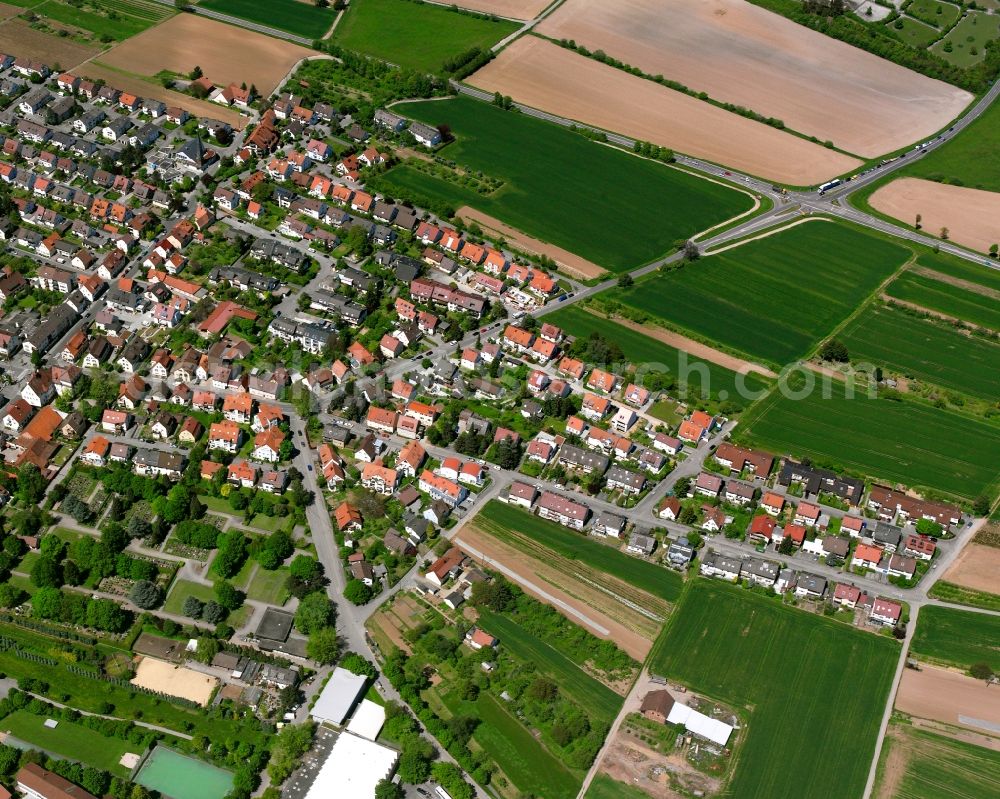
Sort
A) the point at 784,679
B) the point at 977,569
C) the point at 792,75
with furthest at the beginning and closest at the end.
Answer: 1. the point at 792,75
2. the point at 977,569
3. the point at 784,679

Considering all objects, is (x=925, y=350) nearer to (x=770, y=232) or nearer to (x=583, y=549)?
(x=770, y=232)

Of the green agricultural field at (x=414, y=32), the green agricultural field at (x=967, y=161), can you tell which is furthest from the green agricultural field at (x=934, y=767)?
the green agricultural field at (x=414, y=32)

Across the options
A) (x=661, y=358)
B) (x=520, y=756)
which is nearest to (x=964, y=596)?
(x=661, y=358)

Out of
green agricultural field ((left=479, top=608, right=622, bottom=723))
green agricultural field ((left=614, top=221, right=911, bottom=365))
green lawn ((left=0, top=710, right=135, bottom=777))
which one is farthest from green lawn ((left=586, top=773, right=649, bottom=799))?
green agricultural field ((left=614, top=221, right=911, bottom=365))

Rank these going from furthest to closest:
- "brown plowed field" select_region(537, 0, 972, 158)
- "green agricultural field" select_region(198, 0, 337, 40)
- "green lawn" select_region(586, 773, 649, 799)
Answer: "green agricultural field" select_region(198, 0, 337, 40)
"brown plowed field" select_region(537, 0, 972, 158)
"green lawn" select_region(586, 773, 649, 799)

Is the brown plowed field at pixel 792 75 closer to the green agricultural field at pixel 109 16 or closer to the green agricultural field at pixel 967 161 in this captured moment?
the green agricultural field at pixel 967 161

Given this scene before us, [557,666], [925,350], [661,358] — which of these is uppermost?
[925,350]

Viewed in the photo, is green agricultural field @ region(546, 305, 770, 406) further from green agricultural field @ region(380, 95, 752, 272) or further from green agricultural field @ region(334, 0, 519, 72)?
green agricultural field @ region(334, 0, 519, 72)

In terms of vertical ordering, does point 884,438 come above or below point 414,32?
below
